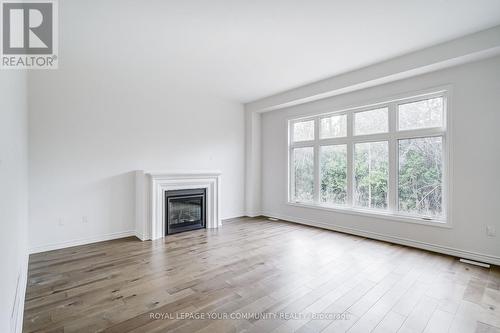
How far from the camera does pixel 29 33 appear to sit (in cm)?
278

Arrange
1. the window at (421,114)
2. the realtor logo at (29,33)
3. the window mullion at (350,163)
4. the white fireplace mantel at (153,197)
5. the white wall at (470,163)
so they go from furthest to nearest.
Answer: the window mullion at (350,163) → the white fireplace mantel at (153,197) → the window at (421,114) → the white wall at (470,163) → the realtor logo at (29,33)

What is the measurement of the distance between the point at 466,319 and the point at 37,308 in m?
3.78

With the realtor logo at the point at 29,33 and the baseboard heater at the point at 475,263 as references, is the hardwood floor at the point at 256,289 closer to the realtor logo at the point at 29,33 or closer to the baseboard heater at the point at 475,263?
the baseboard heater at the point at 475,263

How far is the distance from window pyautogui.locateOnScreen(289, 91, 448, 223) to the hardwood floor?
34.0 inches

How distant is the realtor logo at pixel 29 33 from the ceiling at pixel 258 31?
0.43 ft

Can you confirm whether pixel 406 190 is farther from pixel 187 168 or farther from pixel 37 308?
pixel 37 308

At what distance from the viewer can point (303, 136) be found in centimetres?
568

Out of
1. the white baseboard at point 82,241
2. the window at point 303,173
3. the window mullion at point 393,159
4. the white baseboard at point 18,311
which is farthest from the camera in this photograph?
the window at point 303,173

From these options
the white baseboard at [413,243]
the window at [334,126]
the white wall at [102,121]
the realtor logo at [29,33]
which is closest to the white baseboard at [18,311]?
the white wall at [102,121]

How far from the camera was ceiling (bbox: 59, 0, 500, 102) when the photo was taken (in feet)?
8.25

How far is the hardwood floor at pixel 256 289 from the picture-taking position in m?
2.02

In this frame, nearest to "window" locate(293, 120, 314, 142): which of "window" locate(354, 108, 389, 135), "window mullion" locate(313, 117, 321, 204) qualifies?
"window mullion" locate(313, 117, 321, 204)

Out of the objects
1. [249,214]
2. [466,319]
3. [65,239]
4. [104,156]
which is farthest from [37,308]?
[249,214]

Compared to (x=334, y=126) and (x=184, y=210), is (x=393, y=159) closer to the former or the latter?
(x=334, y=126)
